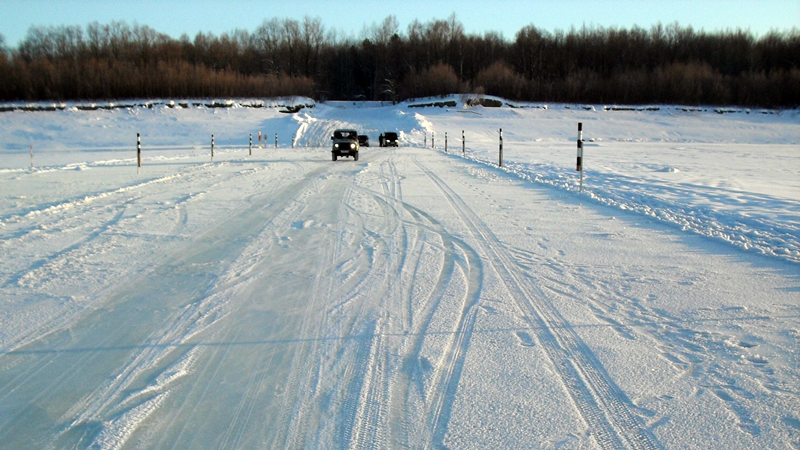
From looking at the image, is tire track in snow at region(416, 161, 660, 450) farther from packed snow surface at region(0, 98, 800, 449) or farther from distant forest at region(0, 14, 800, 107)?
distant forest at region(0, 14, 800, 107)

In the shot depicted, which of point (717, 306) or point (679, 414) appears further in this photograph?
point (717, 306)

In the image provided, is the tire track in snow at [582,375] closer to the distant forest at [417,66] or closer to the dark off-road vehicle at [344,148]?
the dark off-road vehicle at [344,148]

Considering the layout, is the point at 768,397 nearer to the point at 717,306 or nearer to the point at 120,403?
the point at 717,306

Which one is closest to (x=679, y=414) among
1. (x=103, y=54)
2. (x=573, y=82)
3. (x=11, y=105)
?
(x=11, y=105)

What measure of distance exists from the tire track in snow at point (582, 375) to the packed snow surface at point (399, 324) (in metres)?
0.02

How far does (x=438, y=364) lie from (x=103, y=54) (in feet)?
328

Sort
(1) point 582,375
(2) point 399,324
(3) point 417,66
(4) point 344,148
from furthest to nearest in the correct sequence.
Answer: (3) point 417,66 < (4) point 344,148 < (2) point 399,324 < (1) point 582,375

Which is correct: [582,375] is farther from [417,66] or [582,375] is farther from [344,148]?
[417,66]

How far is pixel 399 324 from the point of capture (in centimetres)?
450

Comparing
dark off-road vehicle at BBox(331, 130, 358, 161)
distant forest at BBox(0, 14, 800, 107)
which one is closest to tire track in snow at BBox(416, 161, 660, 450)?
dark off-road vehicle at BBox(331, 130, 358, 161)

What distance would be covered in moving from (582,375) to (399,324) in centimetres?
149

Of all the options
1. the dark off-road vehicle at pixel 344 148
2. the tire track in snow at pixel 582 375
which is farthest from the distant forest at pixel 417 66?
the tire track in snow at pixel 582 375

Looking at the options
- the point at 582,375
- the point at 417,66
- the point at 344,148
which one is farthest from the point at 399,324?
the point at 417,66

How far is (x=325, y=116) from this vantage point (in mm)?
71625
